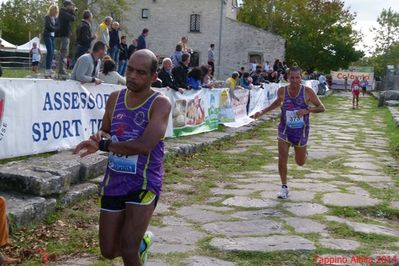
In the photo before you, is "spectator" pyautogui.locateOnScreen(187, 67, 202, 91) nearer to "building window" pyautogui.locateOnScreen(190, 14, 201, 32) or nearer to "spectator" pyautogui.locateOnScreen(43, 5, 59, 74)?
"spectator" pyautogui.locateOnScreen(43, 5, 59, 74)

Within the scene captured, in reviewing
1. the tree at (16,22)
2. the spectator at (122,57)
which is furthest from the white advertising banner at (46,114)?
the tree at (16,22)

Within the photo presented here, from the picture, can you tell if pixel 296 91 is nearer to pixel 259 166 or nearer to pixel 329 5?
pixel 259 166

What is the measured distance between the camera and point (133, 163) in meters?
3.68

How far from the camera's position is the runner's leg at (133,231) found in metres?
3.56

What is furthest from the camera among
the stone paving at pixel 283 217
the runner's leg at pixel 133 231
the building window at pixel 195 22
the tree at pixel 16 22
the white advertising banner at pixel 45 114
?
the tree at pixel 16 22

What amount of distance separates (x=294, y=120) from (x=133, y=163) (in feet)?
13.7

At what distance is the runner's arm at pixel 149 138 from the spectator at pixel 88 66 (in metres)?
4.84

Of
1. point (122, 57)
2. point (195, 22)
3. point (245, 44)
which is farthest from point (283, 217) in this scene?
point (195, 22)

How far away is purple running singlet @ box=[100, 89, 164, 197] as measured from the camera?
3682 mm

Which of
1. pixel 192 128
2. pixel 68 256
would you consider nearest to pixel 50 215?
pixel 68 256

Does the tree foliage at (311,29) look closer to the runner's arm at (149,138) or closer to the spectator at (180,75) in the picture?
the spectator at (180,75)

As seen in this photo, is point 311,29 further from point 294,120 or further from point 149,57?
point 149,57

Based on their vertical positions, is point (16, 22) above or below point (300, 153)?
above

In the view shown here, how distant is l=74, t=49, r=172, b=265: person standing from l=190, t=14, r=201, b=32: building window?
141ft
